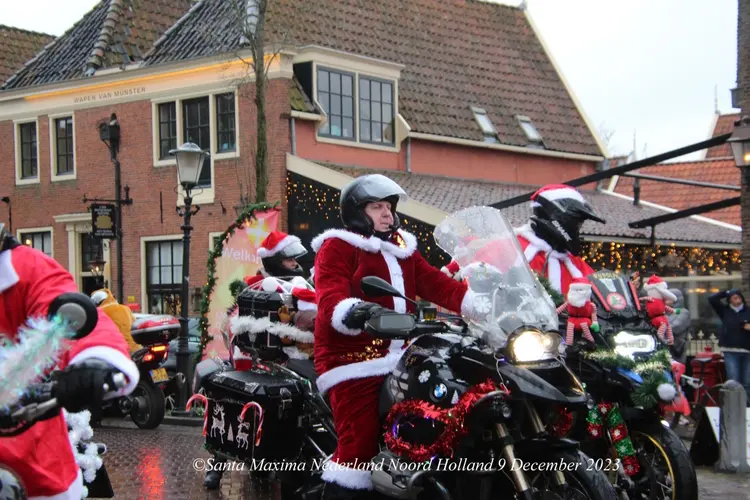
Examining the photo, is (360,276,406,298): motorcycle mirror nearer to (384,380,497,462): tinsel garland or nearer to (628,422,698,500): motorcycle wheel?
(384,380,497,462): tinsel garland

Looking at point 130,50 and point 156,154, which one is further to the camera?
point 130,50

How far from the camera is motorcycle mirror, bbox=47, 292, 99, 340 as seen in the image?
9.50 feet

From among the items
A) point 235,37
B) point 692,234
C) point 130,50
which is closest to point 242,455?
point 235,37

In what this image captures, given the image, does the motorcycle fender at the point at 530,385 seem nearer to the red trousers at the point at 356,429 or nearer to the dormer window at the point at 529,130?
the red trousers at the point at 356,429

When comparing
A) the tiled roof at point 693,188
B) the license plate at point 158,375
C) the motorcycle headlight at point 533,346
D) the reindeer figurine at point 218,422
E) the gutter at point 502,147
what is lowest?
the license plate at point 158,375

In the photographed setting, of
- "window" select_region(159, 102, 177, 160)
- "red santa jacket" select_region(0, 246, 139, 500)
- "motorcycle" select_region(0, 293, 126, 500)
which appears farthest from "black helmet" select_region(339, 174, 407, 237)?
"window" select_region(159, 102, 177, 160)

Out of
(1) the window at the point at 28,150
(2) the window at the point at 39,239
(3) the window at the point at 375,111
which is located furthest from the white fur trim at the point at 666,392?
(1) the window at the point at 28,150

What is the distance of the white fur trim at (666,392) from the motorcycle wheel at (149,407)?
25.2ft

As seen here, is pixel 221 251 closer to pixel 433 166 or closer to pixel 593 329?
pixel 593 329

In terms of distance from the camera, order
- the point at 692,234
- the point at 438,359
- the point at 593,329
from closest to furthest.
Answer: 1. the point at 438,359
2. the point at 593,329
3. the point at 692,234

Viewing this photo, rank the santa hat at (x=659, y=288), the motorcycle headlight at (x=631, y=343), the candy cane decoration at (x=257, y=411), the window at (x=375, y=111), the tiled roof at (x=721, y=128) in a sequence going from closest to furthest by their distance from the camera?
the motorcycle headlight at (x=631, y=343) → the candy cane decoration at (x=257, y=411) → the santa hat at (x=659, y=288) → the window at (x=375, y=111) → the tiled roof at (x=721, y=128)

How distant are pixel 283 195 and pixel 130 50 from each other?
6685 mm

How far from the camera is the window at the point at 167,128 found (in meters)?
22.9

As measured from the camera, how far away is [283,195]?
69.0ft
